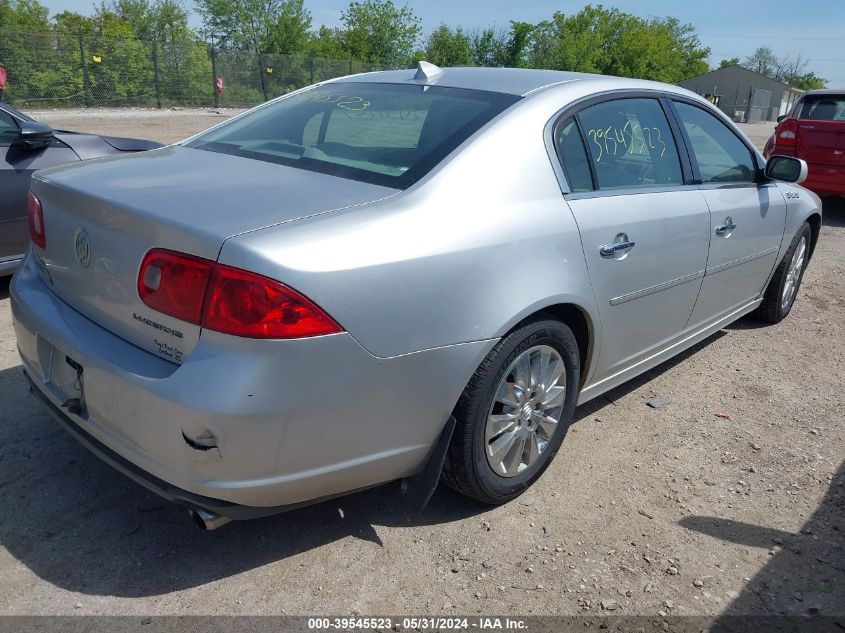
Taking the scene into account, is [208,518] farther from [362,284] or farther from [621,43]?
[621,43]

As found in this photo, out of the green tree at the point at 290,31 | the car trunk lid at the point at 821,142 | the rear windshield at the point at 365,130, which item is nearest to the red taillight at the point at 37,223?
the rear windshield at the point at 365,130

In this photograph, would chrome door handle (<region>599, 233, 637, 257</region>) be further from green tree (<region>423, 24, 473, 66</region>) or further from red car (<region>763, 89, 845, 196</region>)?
green tree (<region>423, 24, 473, 66</region>)

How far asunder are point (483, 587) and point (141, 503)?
1335 millimetres

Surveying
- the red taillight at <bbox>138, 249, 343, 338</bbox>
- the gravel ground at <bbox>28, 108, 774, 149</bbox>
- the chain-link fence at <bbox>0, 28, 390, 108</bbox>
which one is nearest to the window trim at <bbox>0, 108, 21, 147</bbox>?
the red taillight at <bbox>138, 249, 343, 338</bbox>

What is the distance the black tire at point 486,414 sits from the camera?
2.51 m

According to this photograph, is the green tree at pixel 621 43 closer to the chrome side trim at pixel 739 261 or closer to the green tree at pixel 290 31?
the green tree at pixel 290 31

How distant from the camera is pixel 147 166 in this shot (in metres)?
2.72

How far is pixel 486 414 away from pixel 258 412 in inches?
35.7

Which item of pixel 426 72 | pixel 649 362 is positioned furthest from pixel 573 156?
pixel 649 362

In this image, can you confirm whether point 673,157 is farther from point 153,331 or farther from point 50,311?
point 50,311

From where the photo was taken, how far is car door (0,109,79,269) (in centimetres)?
469

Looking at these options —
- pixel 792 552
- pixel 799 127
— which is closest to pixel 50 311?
pixel 792 552

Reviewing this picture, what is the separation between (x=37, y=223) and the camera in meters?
2.73

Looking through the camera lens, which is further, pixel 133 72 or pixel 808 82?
pixel 808 82
